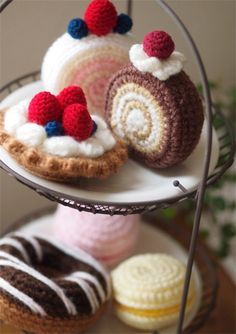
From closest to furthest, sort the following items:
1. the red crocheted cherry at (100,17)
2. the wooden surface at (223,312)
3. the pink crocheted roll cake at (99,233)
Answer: the red crocheted cherry at (100,17), the pink crocheted roll cake at (99,233), the wooden surface at (223,312)

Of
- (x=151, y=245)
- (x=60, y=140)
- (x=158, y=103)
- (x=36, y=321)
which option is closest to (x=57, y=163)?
(x=60, y=140)

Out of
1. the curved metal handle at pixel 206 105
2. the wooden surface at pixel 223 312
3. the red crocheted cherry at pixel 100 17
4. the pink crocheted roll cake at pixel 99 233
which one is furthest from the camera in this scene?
the wooden surface at pixel 223 312

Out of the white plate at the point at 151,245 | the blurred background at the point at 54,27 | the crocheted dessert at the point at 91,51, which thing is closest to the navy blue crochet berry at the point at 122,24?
the crocheted dessert at the point at 91,51

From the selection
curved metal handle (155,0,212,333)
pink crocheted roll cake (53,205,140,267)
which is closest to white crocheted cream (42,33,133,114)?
curved metal handle (155,0,212,333)

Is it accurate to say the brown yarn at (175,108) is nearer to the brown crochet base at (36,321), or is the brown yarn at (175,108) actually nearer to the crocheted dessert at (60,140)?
the crocheted dessert at (60,140)

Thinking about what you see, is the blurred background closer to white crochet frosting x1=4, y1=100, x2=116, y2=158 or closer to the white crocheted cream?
the white crocheted cream

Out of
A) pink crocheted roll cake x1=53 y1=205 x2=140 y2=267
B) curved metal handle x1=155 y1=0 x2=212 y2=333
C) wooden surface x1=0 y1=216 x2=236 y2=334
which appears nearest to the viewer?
curved metal handle x1=155 y1=0 x2=212 y2=333
